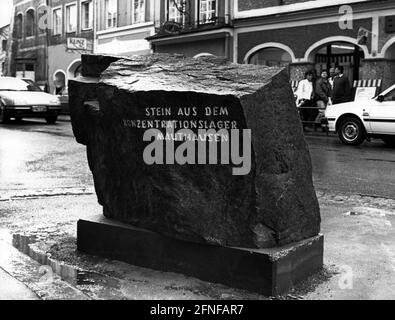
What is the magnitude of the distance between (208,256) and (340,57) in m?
18.2

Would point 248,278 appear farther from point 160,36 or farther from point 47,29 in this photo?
point 47,29

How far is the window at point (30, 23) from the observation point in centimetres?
3691

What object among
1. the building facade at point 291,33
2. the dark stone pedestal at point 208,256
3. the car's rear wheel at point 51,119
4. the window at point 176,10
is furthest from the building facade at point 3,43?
the dark stone pedestal at point 208,256

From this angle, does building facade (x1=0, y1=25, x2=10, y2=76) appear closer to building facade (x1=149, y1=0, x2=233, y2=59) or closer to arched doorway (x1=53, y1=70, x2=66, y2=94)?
arched doorway (x1=53, y1=70, x2=66, y2=94)

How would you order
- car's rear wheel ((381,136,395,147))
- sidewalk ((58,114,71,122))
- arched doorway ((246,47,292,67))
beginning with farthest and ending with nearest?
sidewalk ((58,114,71,122)) < arched doorway ((246,47,292,67)) < car's rear wheel ((381,136,395,147))

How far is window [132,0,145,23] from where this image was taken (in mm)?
27344

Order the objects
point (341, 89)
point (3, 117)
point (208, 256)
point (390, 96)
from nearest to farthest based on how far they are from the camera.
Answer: point (208, 256) → point (390, 96) → point (341, 89) → point (3, 117)

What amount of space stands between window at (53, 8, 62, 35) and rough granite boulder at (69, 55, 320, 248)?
31408 mm

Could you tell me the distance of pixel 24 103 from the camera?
18.5 m

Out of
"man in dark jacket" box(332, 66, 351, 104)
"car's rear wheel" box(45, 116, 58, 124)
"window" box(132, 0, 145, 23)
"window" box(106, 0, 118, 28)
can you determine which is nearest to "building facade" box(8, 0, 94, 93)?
"window" box(106, 0, 118, 28)

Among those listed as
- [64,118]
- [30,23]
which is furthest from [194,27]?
[30,23]

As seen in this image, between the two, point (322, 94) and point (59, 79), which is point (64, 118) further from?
point (322, 94)

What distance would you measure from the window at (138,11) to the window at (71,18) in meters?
5.89
